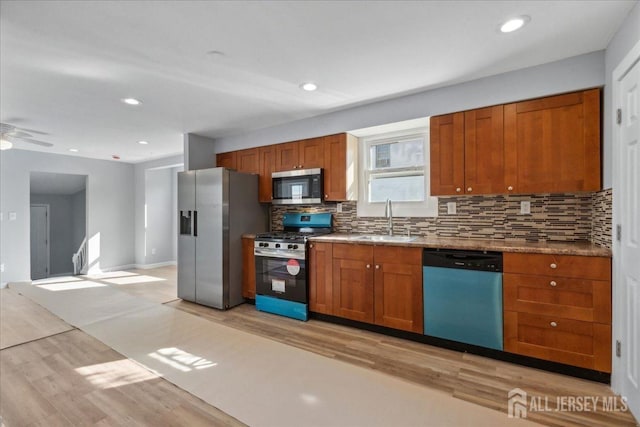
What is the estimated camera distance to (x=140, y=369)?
231 cm

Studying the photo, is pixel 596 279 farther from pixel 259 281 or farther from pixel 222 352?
pixel 259 281

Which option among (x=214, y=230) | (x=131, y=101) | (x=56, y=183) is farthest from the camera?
(x=56, y=183)

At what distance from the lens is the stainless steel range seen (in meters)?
3.37

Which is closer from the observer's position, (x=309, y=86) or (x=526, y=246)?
(x=526, y=246)

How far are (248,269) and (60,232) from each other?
23.8 feet

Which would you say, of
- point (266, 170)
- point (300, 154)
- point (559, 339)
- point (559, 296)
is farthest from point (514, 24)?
point (266, 170)

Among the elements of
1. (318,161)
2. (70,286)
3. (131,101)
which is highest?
(131,101)

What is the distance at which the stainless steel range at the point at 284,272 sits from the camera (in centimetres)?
337

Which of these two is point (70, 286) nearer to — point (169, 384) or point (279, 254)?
point (279, 254)

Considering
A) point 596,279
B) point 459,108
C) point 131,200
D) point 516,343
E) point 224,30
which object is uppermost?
point 224,30

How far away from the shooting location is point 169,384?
211cm

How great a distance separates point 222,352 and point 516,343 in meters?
2.48

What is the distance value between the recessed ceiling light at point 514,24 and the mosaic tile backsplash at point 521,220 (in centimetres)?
139

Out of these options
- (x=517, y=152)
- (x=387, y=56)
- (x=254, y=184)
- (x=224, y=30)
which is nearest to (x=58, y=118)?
(x=254, y=184)
